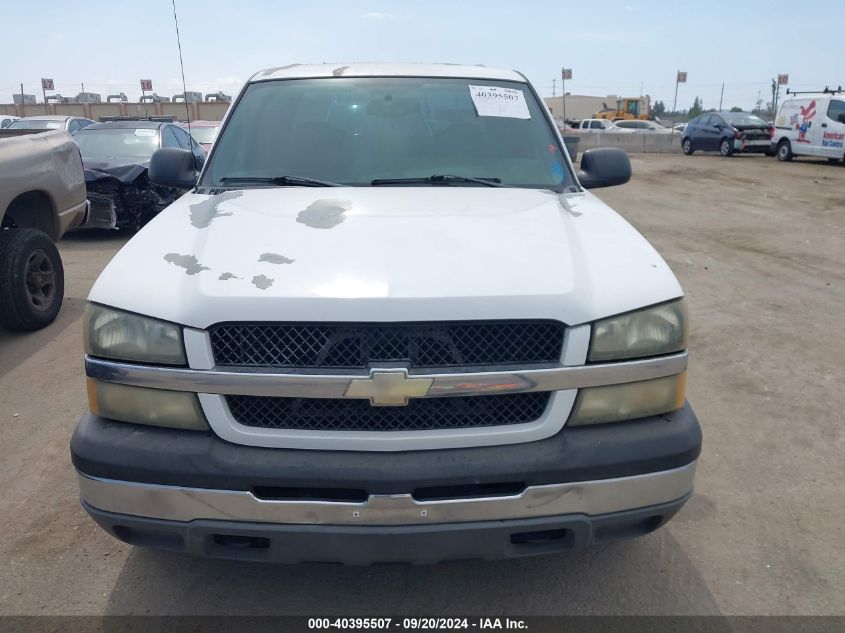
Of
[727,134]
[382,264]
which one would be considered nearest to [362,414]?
[382,264]

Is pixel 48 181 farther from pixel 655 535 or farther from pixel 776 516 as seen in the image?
pixel 776 516

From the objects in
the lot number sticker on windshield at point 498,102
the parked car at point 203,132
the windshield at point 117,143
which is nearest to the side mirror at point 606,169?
the lot number sticker on windshield at point 498,102

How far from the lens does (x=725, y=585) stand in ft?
8.87

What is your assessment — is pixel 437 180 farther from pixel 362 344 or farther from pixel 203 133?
pixel 203 133

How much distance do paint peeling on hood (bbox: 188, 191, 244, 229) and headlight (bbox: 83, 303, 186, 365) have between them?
59 centimetres

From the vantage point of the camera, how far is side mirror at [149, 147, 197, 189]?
12.3 ft

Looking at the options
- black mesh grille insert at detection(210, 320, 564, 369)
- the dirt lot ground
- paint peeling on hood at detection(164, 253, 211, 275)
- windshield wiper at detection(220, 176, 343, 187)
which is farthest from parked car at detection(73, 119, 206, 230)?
black mesh grille insert at detection(210, 320, 564, 369)

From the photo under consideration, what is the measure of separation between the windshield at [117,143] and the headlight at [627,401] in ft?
30.4

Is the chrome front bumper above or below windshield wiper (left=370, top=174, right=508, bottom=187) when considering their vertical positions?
below

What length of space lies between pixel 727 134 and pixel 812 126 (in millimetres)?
3554

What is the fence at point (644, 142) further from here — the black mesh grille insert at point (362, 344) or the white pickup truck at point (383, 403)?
the black mesh grille insert at point (362, 344)

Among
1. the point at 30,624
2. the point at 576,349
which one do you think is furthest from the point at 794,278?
the point at 30,624

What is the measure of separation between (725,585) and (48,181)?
18.2 feet

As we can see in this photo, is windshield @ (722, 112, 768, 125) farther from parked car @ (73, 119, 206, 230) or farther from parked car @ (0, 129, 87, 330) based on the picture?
parked car @ (0, 129, 87, 330)
